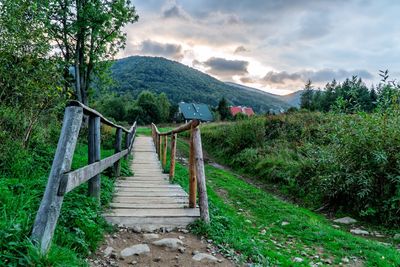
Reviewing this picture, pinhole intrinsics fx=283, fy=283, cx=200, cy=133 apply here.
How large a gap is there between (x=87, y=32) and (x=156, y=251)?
18.8 metres

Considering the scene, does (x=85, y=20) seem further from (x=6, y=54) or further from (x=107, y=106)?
(x=107, y=106)

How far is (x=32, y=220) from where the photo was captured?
2.78m

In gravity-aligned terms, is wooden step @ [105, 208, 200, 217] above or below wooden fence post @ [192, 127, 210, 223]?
below

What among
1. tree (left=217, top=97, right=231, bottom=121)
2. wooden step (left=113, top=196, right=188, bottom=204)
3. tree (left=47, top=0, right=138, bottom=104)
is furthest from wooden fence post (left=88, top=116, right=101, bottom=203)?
tree (left=217, top=97, right=231, bottom=121)

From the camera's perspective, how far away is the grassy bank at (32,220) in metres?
2.16

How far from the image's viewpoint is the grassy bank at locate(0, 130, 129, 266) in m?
2.16

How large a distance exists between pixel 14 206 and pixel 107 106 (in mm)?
61136

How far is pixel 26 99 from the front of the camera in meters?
6.14

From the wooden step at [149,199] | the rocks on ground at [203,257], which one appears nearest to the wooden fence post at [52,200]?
the rocks on ground at [203,257]

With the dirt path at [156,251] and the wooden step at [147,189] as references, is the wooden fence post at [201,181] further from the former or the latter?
the wooden step at [147,189]

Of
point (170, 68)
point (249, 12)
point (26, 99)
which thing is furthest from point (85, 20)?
point (170, 68)

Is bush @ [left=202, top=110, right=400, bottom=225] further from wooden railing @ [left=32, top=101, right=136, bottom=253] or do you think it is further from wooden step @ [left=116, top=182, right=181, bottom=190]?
wooden railing @ [left=32, top=101, right=136, bottom=253]

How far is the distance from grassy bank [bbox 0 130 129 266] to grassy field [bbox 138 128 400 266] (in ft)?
4.67

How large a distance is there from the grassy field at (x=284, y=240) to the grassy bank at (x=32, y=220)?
4.67 ft
